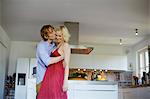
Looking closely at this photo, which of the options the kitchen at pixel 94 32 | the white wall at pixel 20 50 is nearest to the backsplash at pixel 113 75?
the kitchen at pixel 94 32

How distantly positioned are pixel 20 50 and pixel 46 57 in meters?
5.36

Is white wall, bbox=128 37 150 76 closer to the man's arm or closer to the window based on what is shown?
the window

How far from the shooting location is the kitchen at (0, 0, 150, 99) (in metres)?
4.69

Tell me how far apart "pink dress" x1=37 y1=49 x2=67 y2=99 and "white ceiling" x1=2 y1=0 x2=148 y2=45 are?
2088 millimetres

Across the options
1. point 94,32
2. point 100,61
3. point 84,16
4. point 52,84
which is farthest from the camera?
point 100,61

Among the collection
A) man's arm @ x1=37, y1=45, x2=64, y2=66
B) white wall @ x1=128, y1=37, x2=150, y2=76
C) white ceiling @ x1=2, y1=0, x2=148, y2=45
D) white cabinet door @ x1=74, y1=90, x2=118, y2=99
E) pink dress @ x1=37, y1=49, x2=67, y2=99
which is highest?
white ceiling @ x1=2, y1=0, x2=148, y2=45

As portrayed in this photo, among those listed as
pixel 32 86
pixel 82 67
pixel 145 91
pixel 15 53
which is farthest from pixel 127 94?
pixel 15 53

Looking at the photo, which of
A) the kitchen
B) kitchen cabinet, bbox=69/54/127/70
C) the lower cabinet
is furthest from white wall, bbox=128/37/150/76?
the lower cabinet

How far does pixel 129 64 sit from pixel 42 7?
14.2 feet

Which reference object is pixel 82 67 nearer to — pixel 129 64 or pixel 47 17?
pixel 129 64

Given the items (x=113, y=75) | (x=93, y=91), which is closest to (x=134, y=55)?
(x=113, y=75)

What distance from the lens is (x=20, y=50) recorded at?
25.6ft

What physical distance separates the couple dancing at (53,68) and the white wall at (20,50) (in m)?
5.19

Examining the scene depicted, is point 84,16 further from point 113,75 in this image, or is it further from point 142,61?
point 113,75
